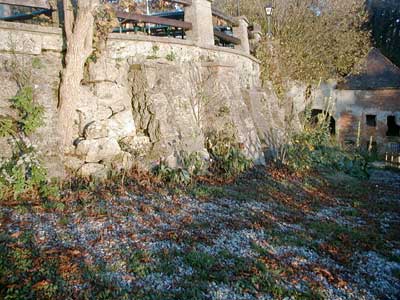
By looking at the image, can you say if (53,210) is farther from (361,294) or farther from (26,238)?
(361,294)

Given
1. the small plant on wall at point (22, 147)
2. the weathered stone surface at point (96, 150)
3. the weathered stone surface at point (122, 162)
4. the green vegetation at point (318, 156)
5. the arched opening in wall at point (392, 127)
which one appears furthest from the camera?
the arched opening in wall at point (392, 127)

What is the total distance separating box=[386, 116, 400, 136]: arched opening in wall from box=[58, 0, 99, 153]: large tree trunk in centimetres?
1675

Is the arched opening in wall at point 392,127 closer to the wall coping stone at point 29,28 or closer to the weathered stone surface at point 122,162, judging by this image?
the weathered stone surface at point 122,162

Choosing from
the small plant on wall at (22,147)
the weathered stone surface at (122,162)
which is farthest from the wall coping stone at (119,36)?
the weathered stone surface at (122,162)

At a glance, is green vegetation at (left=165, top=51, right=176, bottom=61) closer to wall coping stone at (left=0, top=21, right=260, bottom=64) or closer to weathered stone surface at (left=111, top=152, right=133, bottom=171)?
wall coping stone at (left=0, top=21, right=260, bottom=64)

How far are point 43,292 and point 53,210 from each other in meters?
2.18

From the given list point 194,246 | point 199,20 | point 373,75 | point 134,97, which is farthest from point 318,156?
point 373,75

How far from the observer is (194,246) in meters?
4.32

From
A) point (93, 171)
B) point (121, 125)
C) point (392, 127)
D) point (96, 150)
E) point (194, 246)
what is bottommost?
point (392, 127)

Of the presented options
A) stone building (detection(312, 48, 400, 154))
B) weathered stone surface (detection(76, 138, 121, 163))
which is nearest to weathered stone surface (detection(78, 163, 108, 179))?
weathered stone surface (detection(76, 138, 121, 163))

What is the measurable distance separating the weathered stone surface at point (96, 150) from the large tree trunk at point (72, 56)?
11.0 inches

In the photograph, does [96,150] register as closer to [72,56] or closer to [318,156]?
[72,56]

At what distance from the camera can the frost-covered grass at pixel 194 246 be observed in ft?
11.2

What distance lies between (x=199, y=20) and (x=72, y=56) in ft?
12.6
